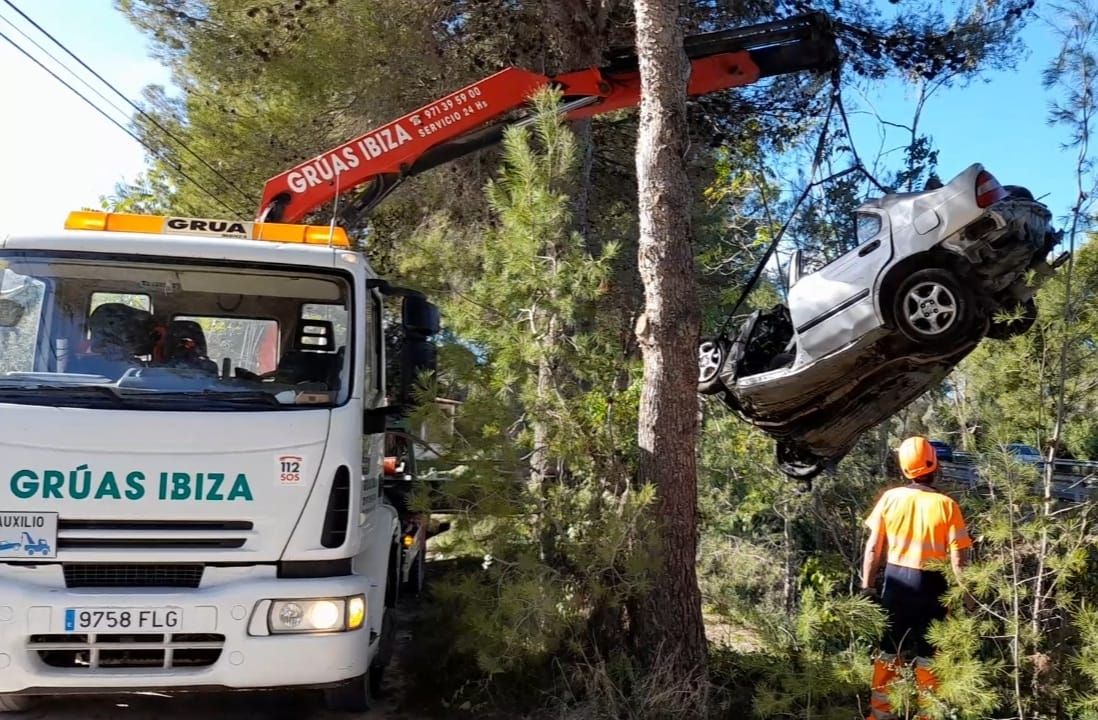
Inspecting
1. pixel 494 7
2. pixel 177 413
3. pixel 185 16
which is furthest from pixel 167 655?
pixel 185 16

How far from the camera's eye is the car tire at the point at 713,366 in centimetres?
653

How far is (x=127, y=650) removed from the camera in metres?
3.64

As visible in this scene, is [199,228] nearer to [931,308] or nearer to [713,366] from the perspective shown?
[713,366]

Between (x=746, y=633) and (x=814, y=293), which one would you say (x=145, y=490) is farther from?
(x=814, y=293)

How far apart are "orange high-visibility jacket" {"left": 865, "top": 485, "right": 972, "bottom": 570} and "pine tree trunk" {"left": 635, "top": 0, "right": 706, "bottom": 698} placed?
42.0 inches

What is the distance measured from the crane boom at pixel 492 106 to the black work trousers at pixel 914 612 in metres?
4.51

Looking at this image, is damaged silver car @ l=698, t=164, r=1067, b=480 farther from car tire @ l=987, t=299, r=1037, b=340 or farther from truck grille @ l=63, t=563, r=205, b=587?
truck grille @ l=63, t=563, r=205, b=587

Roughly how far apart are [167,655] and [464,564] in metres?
2.07

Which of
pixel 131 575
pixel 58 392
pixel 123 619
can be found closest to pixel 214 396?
pixel 58 392

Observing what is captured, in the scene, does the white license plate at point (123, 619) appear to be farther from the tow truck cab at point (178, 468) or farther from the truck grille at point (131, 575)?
the truck grille at point (131, 575)

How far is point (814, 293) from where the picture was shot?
5844 mm

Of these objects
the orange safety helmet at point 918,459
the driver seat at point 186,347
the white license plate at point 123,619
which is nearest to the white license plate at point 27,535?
the white license plate at point 123,619

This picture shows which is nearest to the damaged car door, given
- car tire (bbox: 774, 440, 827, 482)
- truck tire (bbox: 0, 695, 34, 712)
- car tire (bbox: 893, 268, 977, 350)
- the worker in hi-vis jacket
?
car tire (bbox: 893, 268, 977, 350)

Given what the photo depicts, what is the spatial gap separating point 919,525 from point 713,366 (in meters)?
2.42
